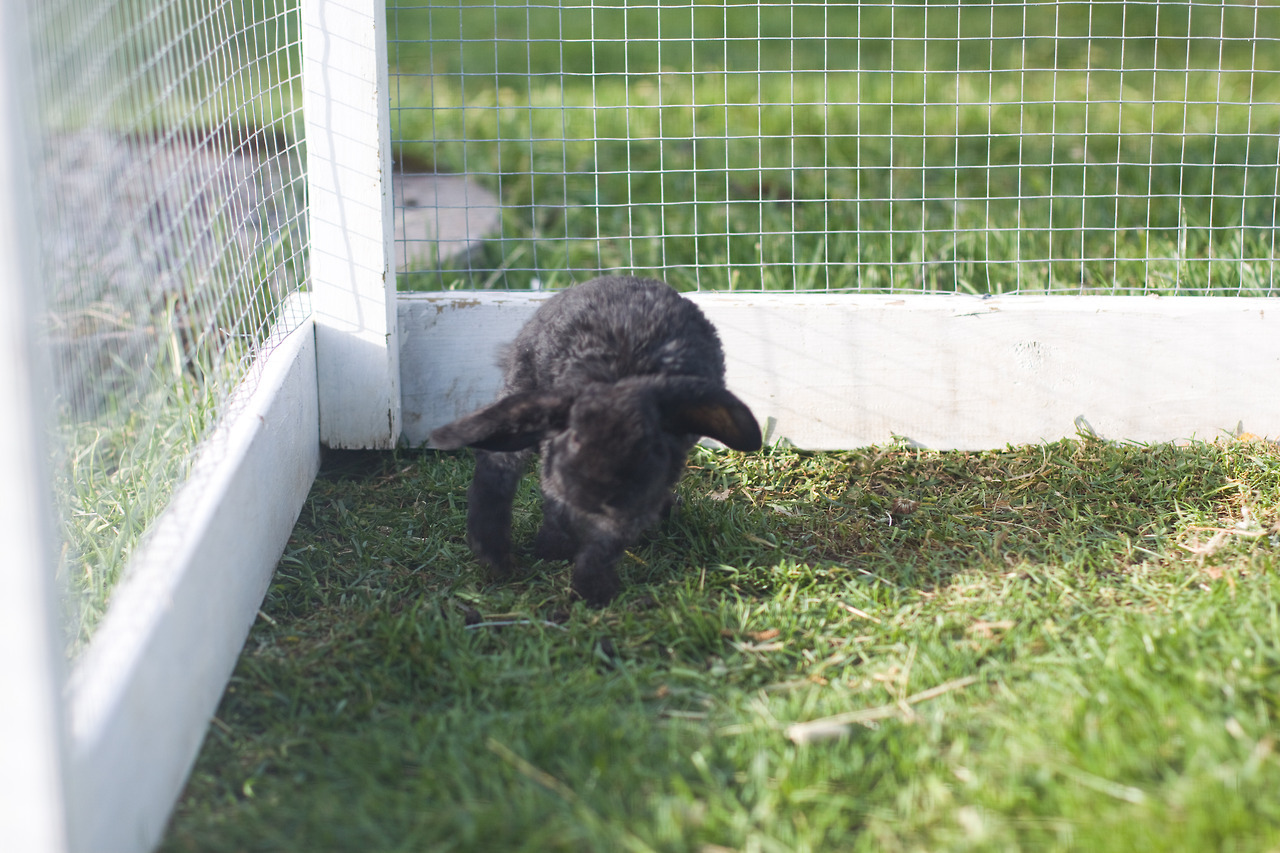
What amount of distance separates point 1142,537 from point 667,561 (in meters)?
1.27

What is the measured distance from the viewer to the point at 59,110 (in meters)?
2.00

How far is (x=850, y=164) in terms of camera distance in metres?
6.19

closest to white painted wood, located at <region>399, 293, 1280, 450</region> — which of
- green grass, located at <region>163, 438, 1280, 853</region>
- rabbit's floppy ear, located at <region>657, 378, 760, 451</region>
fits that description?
green grass, located at <region>163, 438, 1280, 853</region>

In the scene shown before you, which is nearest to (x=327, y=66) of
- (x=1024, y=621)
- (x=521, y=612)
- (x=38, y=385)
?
(x=521, y=612)

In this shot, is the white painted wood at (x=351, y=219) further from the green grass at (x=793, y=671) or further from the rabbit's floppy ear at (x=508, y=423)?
the rabbit's floppy ear at (x=508, y=423)

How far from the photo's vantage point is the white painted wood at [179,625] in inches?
70.4

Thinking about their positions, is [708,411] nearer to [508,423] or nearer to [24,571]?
[508,423]

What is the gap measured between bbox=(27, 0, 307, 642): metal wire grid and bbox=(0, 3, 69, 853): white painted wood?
268mm

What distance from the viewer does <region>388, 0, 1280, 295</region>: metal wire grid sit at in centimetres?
409

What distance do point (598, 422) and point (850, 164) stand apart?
4038 millimetres

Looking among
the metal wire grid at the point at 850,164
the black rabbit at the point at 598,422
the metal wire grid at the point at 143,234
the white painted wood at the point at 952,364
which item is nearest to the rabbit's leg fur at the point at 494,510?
the black rabbit at the point at 598,422

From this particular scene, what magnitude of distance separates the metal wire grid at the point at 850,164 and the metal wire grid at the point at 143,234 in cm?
53

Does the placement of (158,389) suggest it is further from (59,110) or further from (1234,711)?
(1234,711)

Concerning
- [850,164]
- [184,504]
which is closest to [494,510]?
[184,504]
